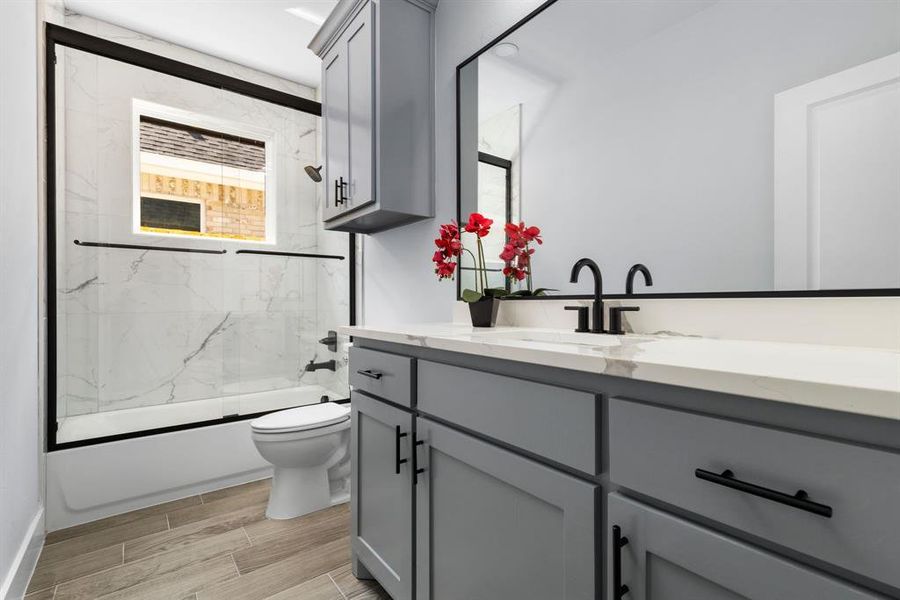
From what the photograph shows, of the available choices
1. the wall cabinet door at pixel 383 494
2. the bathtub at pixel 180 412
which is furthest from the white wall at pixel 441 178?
the bathtub at pixel 180 412

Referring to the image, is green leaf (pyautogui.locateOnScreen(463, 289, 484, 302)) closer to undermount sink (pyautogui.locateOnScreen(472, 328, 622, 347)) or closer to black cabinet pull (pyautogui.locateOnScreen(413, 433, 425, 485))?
undermount sink (pyautogui.locateOnScreen(472, 328, 622, 347))

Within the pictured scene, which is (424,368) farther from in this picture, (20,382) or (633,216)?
(20,382)

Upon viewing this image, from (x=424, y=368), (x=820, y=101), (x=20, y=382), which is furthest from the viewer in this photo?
(x=20, y=382)

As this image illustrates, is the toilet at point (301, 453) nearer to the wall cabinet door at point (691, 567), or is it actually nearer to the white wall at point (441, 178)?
the white wall at point (441, 178)

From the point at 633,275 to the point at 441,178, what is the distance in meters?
1.02

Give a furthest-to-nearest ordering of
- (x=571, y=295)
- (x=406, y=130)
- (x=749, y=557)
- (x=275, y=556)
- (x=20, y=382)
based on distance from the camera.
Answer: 1. (x=406, y=130)
2. (x=275, y=556)
3. (x=20, y=382)
4. (x=571, y=295)
5. (x=749, y=557)

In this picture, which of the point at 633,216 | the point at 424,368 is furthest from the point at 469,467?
the point at 633,216

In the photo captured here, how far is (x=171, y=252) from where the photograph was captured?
2.56 meters

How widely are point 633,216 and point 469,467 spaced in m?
0.84

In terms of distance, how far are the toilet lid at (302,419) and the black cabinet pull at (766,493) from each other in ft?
5.86

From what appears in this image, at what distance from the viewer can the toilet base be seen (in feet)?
6.72

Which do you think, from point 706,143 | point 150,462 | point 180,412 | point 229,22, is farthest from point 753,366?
point 229,22

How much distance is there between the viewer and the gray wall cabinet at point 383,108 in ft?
5.91

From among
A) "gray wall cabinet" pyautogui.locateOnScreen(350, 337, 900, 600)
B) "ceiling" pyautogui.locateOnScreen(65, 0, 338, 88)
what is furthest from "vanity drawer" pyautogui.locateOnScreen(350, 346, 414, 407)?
"ceiling" pyautogui.locateOnScreen(65, 0, 338, 88)
